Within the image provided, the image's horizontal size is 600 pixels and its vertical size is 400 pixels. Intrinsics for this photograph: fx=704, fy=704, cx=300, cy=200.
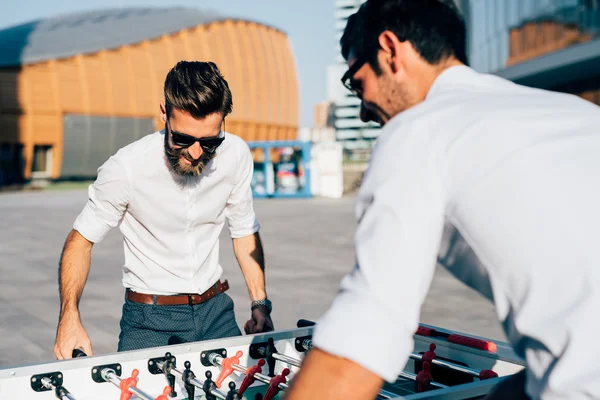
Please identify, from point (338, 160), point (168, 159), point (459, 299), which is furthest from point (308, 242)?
point (338, 160)

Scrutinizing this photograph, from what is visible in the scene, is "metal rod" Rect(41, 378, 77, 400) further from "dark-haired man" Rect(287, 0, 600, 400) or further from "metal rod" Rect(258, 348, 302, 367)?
"dark-haired man" Rect(287, 0, 600, 400)

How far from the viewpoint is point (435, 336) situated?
10.1ft

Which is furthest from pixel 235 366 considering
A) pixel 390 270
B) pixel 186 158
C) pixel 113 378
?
pixel 390 270

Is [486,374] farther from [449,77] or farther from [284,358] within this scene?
[449,77]

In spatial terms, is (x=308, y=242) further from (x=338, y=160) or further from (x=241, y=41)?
(x=241, y=41)

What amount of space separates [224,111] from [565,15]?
2042 centimetres

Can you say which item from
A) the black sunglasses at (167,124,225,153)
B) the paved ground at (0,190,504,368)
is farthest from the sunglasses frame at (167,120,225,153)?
the paved ground at (0,190,504,368)

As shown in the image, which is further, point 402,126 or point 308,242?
point 308,242

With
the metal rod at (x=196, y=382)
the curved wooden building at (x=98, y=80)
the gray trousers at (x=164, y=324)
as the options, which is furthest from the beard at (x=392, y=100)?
the curved wooden building at (x=98, y=80)

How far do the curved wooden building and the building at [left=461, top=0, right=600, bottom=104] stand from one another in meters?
36.1

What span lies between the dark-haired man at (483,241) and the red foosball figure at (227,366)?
4.87ft

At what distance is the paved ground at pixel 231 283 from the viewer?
7.36m

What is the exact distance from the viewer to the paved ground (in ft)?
24.1

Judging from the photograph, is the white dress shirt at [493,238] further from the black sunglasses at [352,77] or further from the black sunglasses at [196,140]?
the black sunglasses at [196,140]
